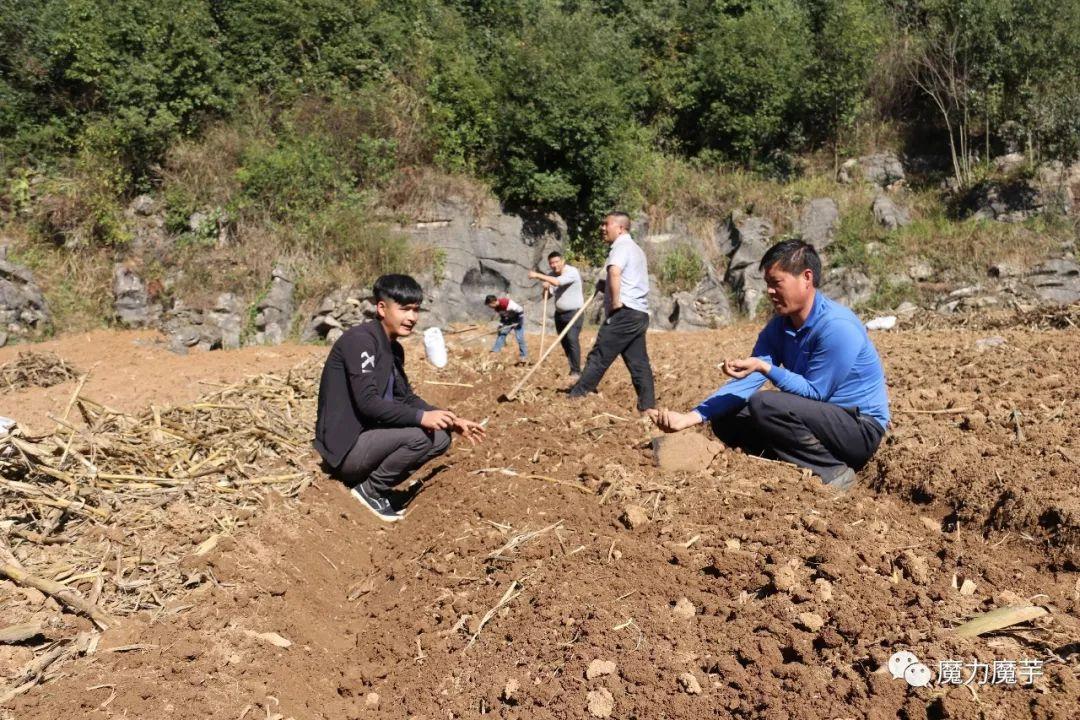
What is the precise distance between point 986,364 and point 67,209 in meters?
13.0

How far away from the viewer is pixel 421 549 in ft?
13.3

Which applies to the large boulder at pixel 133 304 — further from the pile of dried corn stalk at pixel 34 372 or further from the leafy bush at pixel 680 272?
the leafy bush at pixel 680 272

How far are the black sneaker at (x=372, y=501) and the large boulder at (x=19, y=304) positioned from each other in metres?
9.35

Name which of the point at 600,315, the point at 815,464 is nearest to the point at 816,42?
the point at 600,315

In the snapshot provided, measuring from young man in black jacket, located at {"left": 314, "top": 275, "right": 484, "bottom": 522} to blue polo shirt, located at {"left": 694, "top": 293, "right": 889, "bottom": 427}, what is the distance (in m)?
1.39

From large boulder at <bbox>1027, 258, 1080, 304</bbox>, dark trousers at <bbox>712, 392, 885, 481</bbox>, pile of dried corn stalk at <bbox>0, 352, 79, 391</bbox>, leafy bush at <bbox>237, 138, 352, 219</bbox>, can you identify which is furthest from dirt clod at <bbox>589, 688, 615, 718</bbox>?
large boulder at <bbox>1027, 258, 1080, 304</bbox>

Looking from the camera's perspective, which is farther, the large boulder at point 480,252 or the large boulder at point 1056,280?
the large boulder at point 480,252

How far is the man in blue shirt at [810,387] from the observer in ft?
12.7

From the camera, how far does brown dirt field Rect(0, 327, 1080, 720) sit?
2.69m

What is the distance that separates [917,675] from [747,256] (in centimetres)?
Result: 1354

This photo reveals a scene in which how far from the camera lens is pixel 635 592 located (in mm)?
3217

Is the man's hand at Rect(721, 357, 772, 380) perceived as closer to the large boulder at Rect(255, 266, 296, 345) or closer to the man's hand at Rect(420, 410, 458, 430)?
the man's hand at Rect(420, 410, 458, 430)

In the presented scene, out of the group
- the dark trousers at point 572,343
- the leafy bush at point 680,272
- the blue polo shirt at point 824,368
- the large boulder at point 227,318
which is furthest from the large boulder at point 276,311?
the blue polo shirt at point 824,368

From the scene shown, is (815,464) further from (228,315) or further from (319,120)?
(319,120)
